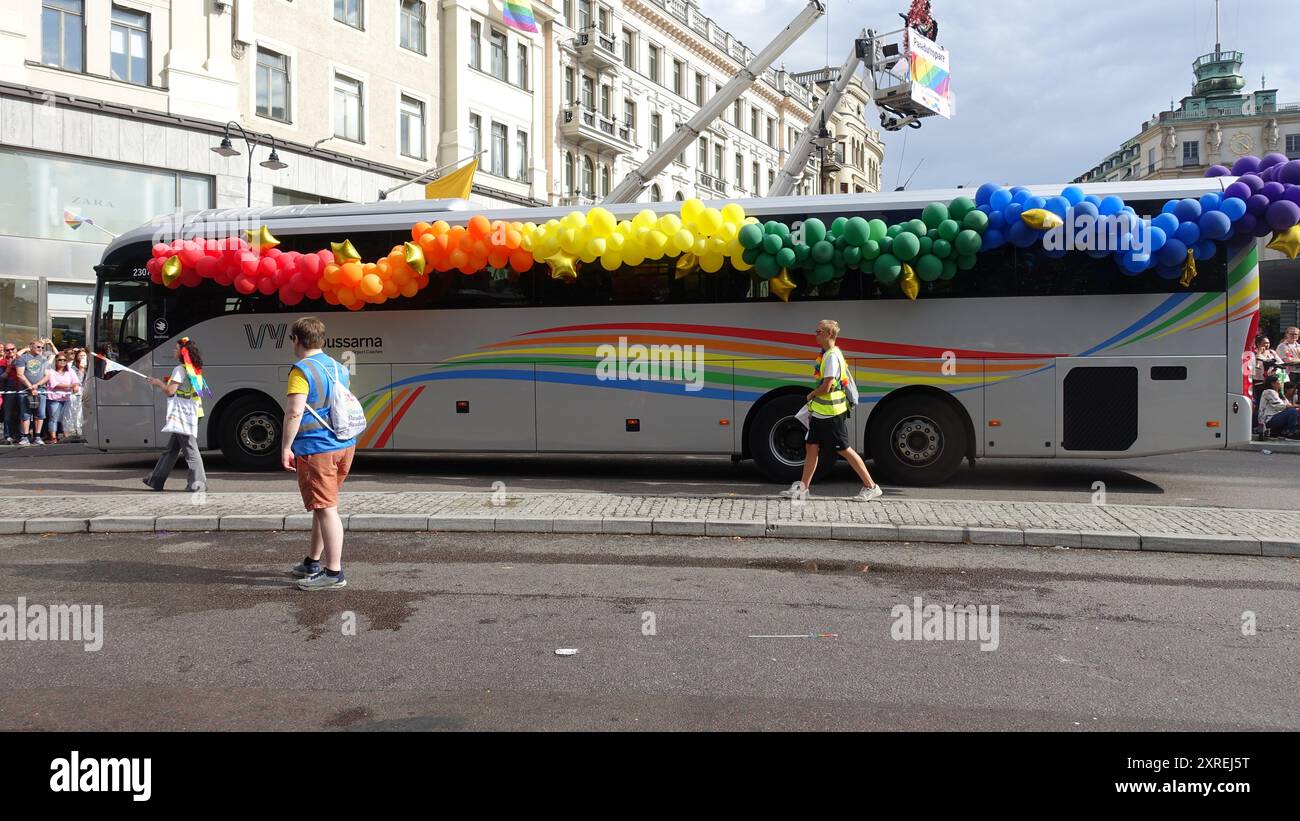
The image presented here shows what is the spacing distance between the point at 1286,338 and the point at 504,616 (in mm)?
17519

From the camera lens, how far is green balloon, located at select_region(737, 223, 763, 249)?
11.5 m

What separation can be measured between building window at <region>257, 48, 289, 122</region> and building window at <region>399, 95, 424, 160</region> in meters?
4.86

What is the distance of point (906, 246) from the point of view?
1102cm

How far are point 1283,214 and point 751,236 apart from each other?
561 cm

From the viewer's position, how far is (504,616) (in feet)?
19.5

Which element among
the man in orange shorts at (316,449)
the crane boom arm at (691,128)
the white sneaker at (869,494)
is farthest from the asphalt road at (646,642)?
the crane boom arm at (691,128)

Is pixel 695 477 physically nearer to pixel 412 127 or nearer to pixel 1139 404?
pixel 1139 404

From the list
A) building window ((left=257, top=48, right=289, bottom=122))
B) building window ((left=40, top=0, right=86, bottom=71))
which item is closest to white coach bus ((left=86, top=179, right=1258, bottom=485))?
building window ((left=40, top=0, right=86, bottom=71))

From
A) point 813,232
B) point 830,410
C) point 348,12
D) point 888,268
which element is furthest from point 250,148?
point 830,410

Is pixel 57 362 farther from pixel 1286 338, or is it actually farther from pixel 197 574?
pixel 1286 338

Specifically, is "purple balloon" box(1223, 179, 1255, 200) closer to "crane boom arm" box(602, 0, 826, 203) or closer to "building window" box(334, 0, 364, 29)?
"crane boom arm" box(602, 0, 826, 203)

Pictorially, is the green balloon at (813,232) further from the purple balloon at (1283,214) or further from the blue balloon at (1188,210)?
the purple balloon at (1283,214)

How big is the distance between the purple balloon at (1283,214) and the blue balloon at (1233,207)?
0.90ft
